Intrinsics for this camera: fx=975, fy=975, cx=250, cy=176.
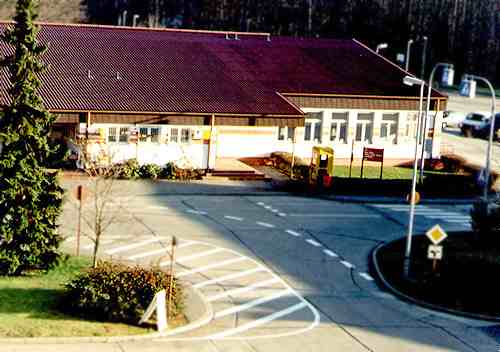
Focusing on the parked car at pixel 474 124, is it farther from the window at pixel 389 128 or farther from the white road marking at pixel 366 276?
the white road marking at pixel 366 276

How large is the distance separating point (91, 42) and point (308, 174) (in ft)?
54.0

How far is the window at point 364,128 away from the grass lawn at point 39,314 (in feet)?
103

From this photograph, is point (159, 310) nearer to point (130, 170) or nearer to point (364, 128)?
point (130, 170)

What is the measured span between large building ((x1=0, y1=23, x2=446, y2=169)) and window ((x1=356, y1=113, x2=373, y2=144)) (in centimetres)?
6

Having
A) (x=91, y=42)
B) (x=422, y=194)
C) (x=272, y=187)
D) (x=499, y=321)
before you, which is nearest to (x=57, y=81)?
(x=91, y=42)

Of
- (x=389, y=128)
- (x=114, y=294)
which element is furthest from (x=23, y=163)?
(x=389, y=128)

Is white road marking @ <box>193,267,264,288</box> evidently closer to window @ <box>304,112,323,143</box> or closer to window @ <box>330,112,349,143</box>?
window @ <box>304,112,323,143</box>

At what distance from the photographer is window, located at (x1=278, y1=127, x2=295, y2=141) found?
56.7m

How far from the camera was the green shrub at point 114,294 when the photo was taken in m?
26.6

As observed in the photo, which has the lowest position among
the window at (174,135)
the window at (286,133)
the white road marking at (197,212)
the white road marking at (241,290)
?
the white road marking at (241,290)

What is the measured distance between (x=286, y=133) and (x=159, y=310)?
31895 millimetres

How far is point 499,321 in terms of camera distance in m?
29.5

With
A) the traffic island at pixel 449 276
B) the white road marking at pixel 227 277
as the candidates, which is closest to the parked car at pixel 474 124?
the traffic island at pixel 449 276

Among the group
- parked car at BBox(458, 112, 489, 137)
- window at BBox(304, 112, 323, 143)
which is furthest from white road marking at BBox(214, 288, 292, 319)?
parked car at BBox(458, 112, 489, 137)
